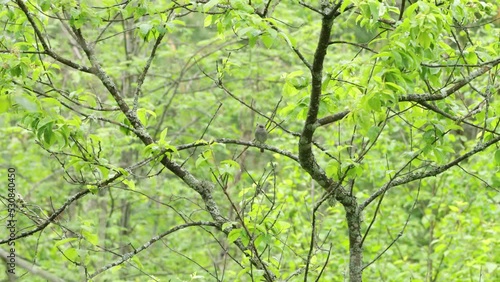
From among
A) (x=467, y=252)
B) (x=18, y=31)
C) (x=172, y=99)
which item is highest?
(x=172, y=99)

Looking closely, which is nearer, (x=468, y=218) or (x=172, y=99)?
(x=468, y=218)

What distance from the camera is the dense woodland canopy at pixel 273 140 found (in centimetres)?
294

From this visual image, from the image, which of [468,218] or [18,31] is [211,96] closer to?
[468,218]

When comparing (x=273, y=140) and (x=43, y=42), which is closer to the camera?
(x=43, y=42)

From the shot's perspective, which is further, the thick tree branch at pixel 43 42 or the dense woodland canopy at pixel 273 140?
the thick tree branch at pixel 43 42

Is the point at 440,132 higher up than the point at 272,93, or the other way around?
the point at 272,93

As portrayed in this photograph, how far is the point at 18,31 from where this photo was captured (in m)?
3.68

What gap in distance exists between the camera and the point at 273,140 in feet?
26.7

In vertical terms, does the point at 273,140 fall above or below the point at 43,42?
above

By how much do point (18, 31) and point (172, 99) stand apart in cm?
596

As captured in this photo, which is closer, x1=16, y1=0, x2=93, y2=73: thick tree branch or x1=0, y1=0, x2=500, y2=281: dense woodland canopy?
x1=0, y1=0, x2=500, y2=281: dense woodland canopy

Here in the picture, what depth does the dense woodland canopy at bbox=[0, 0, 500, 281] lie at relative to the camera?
2939 mm

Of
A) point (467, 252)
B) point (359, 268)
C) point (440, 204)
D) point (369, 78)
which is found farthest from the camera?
point (440, 204)

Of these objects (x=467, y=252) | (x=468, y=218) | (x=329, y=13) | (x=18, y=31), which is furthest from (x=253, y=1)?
(x=468, y=218)
